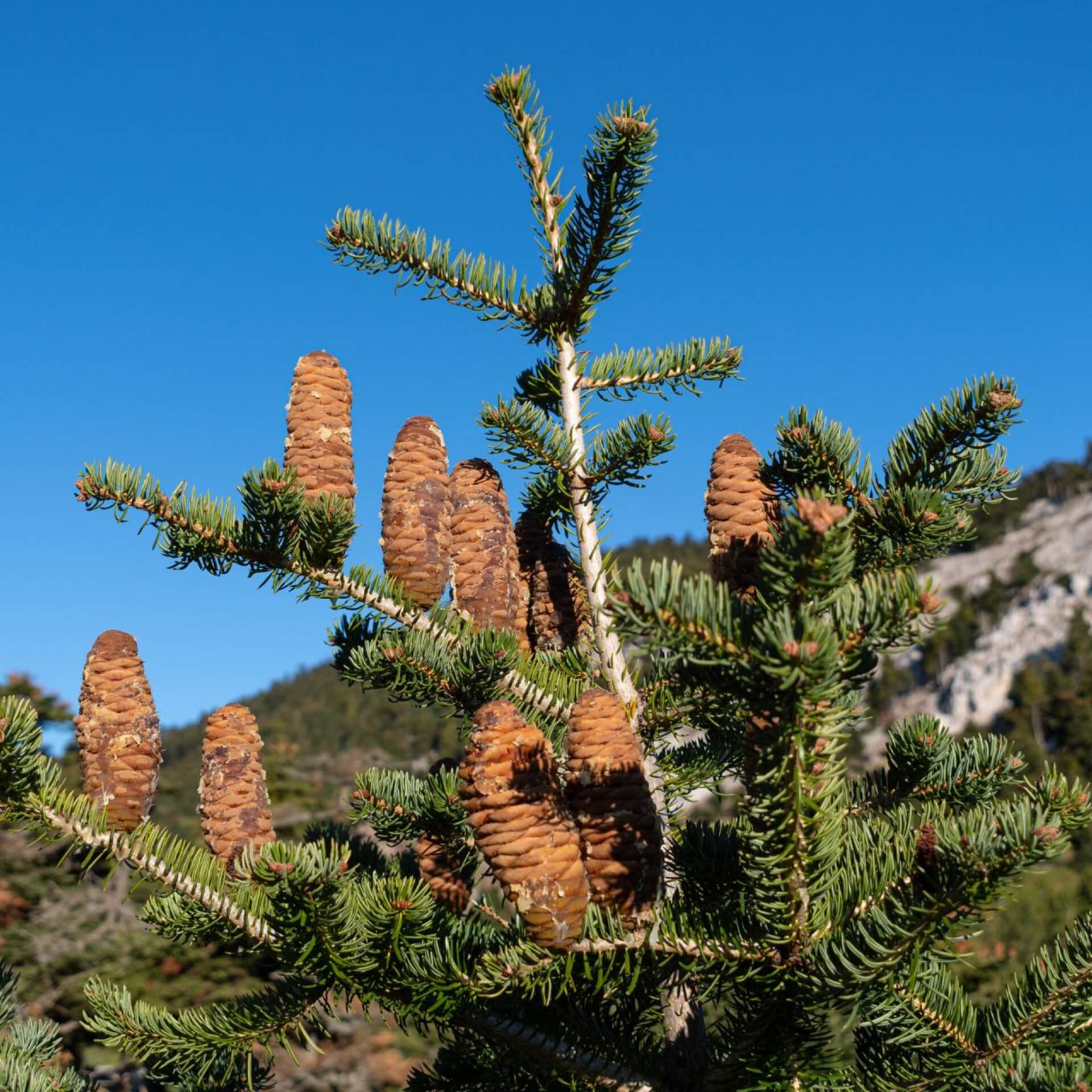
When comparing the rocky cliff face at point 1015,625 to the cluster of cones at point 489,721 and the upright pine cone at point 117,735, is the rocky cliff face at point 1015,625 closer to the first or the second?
the cluster of cones at point 489,721

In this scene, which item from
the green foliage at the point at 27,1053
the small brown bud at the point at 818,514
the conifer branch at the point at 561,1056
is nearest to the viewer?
the small brown bud at the point at 818,514

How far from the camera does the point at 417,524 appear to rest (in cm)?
293

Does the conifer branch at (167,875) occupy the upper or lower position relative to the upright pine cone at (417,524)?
lower

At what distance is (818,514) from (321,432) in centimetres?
171

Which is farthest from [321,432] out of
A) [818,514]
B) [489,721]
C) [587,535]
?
[818,514]

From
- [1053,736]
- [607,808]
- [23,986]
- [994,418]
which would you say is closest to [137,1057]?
[607,808]

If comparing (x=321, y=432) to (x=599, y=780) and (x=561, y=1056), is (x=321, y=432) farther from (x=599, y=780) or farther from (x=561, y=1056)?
(x=561, y=1056)

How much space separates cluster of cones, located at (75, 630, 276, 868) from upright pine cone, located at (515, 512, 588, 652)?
0.98m

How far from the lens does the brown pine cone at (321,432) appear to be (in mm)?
2840

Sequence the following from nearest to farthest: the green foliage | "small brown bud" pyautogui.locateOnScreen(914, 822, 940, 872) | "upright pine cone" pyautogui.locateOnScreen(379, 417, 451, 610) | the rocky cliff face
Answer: "small brown bud" pyautogui.locateOnScreen(914, 822, 940, 872), the green foliage, "upright pine cone" pyautogui.locateOnScreen(379, 417, 451, 610), the rocky cliff face

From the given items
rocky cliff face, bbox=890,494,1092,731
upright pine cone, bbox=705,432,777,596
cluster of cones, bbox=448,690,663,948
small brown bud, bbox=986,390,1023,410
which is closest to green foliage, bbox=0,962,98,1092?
cluster of cones, bbox=448,690,663,948

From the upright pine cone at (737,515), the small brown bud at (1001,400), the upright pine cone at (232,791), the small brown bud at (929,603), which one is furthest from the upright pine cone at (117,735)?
the small brown bud at (1001,400)

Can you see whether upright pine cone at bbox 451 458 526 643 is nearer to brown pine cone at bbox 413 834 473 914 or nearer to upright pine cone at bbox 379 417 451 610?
upright pine cone at bbox 379 417 451 610

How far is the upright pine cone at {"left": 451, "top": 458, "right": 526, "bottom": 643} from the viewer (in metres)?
2.94
